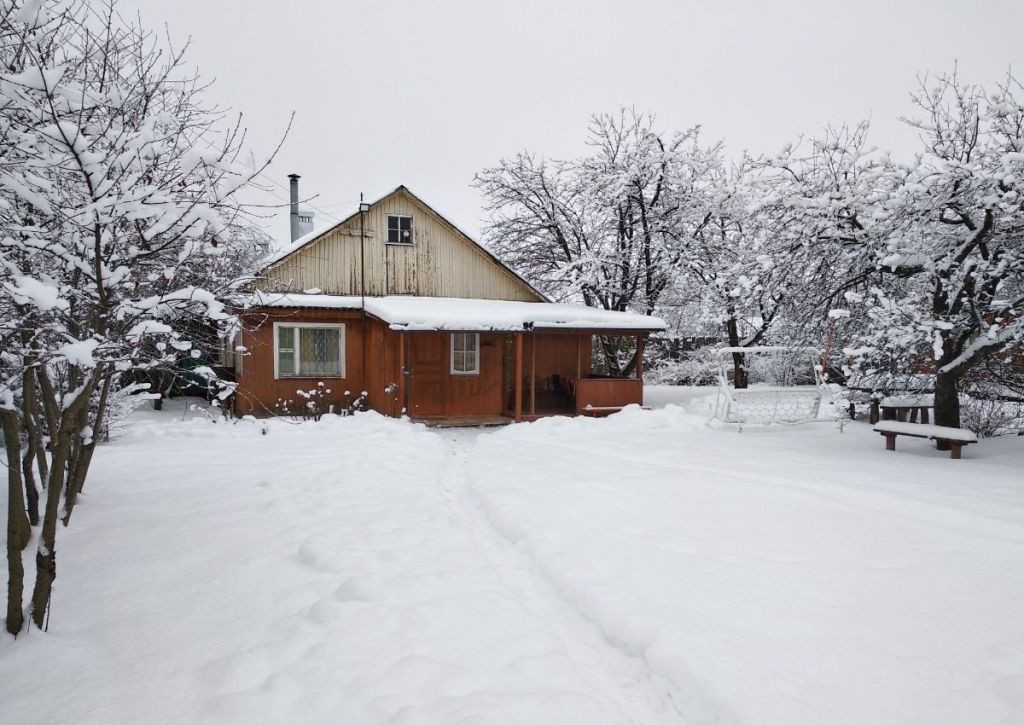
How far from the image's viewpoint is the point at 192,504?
5922 mm

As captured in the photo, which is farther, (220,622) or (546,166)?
(546,166)

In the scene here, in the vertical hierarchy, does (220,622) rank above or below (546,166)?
below

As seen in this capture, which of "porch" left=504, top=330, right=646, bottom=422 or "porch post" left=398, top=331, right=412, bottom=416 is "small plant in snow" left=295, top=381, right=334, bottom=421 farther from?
"porch" left=504, top=330, right=646, bottom=422

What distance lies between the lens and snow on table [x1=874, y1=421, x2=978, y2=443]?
25.9ft

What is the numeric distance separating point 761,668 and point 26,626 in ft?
13.7

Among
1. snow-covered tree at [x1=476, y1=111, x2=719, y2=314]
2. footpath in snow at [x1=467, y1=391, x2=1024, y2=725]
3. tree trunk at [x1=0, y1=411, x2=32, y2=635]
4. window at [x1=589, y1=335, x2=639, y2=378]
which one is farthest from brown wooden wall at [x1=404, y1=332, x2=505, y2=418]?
tree trunk at [x1=0, y1=411, x2=32, y2=635]

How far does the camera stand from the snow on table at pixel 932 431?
7906 mm

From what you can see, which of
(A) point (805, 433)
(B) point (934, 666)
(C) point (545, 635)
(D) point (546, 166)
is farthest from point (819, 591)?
(D) point (546, 166)

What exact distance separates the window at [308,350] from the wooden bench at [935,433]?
36.4 feet

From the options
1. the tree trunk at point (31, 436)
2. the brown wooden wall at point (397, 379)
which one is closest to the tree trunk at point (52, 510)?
the tree trunk at point (31, 436)

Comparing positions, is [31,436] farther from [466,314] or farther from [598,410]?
[598,410]

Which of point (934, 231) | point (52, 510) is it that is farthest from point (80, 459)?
point (934, 231)

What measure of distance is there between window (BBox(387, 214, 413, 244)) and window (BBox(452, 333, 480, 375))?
10.5ft

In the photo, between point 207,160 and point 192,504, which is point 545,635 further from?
point 192,504
